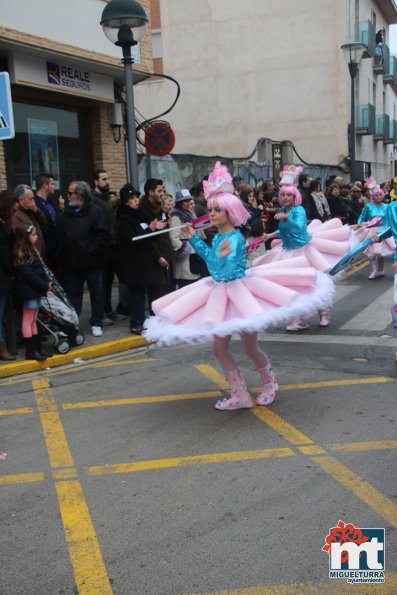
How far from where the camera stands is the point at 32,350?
7.62 metres

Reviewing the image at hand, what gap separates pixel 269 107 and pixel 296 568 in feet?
95.4

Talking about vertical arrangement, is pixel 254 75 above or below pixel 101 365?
above

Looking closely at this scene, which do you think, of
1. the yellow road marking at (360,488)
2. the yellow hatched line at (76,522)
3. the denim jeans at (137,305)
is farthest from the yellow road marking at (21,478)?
the denim jeans at (137,305)

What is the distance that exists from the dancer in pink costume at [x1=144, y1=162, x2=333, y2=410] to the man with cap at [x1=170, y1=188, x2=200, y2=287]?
3499 mm

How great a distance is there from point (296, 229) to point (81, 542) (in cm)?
514

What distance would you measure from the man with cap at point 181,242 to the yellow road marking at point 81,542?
5220mm

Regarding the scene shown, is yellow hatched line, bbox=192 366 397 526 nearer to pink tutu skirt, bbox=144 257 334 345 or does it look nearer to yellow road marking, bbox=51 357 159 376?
pink tutu skirt, bbox=144 257 334 345

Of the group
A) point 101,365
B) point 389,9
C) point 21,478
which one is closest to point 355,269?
point 101,365

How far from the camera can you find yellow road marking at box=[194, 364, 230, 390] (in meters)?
6.62

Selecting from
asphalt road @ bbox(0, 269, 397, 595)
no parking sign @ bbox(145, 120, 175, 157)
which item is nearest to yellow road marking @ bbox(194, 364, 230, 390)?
asphalt road @ bbox(0, 269, 397, 595)

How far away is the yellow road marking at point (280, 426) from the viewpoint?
5.05m

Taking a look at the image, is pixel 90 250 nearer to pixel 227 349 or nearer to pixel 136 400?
pixel 136 400

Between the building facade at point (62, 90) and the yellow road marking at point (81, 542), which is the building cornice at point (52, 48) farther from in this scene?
the yellow road marking at point (81, 542)

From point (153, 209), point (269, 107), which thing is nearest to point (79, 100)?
point (153, 209)
